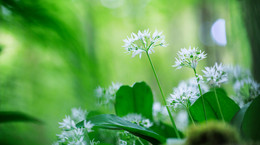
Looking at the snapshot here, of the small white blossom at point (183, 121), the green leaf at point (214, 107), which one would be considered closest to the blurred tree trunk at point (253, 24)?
the green leaf at point (214, 107)

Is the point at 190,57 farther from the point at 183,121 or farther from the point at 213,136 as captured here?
the point at 183,121

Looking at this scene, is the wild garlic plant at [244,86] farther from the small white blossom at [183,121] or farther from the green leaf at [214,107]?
the small white blossom at [183,121]

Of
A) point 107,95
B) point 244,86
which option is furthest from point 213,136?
point 244,86

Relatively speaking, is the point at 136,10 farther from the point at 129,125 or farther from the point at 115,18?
the point at 129,125

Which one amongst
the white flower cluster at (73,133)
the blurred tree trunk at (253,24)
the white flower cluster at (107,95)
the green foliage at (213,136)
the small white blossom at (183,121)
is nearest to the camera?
the green foliage at (213,136)

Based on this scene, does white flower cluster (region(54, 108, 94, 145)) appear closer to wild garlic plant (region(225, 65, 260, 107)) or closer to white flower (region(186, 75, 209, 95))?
white flower (region(186, 75, 209, 95))
